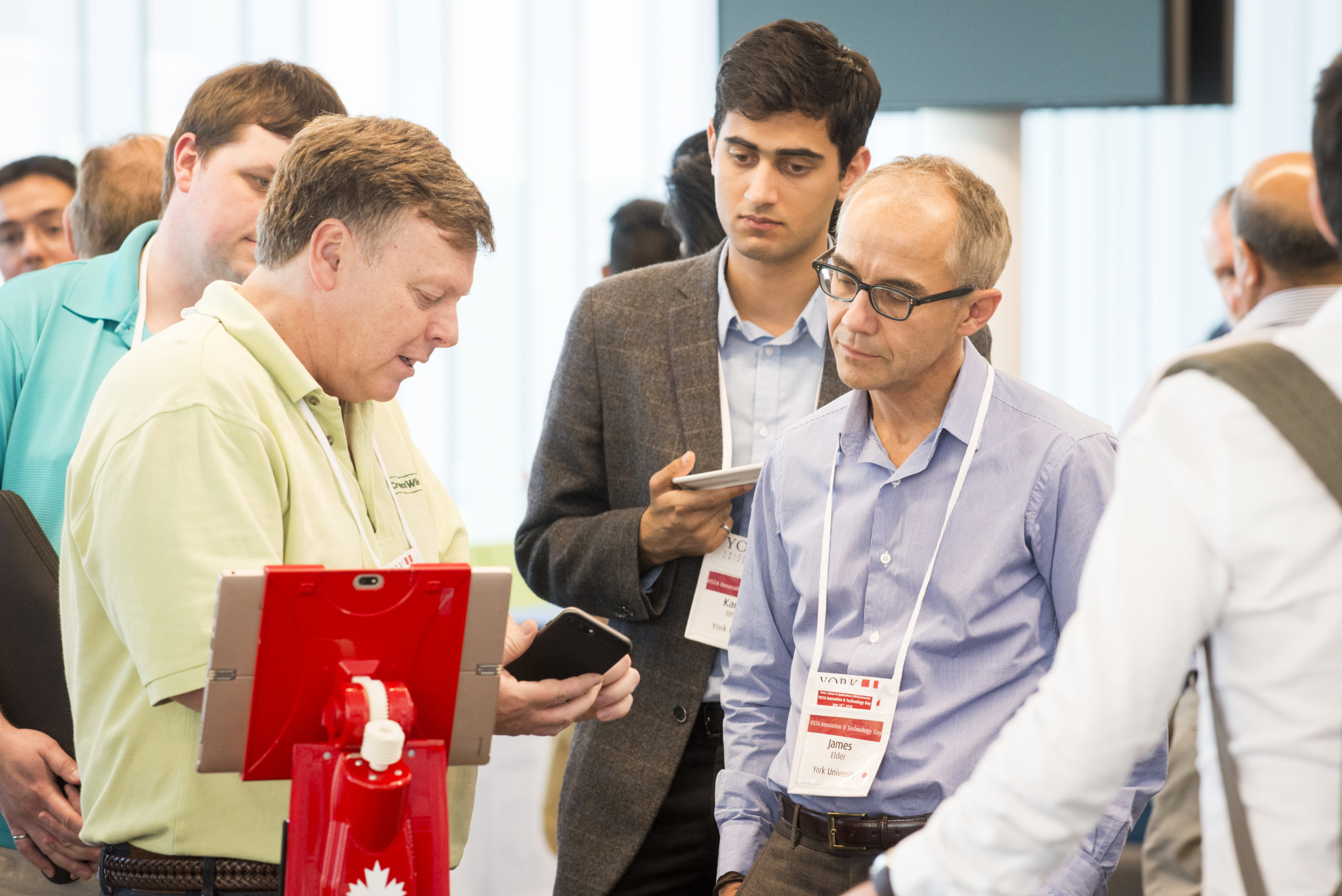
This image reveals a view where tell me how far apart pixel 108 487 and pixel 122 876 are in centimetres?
44

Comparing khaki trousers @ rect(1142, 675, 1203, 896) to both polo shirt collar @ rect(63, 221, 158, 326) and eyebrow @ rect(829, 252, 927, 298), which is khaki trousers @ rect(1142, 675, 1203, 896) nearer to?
eyebrow @ rect(829, 252, 927, 298)

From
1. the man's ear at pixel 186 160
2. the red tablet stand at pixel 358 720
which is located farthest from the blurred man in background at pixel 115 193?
the red tablet stand at pixel 358 720

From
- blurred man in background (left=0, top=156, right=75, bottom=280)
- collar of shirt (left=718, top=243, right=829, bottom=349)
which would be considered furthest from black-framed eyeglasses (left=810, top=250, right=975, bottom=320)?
blurred man in background (left=0, top=156, right=75, bottom=280)

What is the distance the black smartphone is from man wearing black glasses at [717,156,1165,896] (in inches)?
11.4

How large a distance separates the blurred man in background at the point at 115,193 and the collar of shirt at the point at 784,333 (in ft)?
4.09

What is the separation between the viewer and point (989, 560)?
161 cm

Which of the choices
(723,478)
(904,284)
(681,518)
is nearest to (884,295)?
(904,284)

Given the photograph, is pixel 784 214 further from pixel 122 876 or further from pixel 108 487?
pixel 122 876

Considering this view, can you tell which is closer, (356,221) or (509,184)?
(356,221)

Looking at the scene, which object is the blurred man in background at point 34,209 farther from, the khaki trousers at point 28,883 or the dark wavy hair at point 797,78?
the dark wavy hair at point 797,78

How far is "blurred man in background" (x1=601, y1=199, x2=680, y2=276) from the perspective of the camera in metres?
3.16

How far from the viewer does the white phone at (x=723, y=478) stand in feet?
6.13

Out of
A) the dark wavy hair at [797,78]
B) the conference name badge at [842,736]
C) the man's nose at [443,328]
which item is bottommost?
the conference name badge at [842,736]

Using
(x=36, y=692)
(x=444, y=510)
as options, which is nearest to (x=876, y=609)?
(x=444, y=510)
